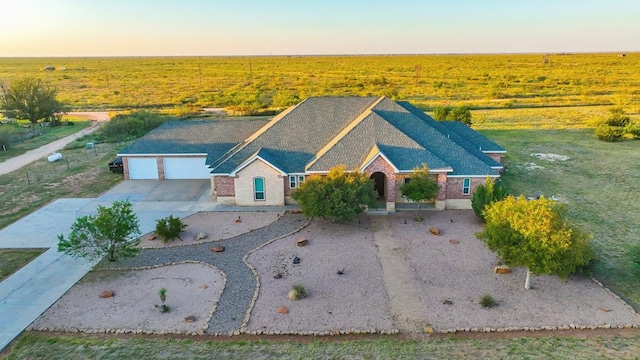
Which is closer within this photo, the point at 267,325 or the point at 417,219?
the point at 267,325

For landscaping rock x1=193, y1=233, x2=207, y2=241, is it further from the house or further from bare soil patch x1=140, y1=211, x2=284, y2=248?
the house

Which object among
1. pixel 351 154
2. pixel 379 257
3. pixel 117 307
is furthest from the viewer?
pixel 351 154

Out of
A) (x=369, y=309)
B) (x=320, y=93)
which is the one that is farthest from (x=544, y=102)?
(x=369, y=309)

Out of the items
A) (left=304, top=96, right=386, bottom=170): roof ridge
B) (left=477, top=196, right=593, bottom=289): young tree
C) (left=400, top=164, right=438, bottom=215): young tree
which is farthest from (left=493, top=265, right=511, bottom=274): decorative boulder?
(left=304, top=96, right=386, bottom=170): roof ridge

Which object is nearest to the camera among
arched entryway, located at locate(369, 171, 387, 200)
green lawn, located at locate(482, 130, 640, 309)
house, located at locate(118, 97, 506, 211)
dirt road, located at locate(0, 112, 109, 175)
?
green lawn, located at locate(482, 130, 640, 309)

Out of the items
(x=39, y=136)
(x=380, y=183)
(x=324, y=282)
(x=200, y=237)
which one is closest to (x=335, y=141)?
(x=380, y=183)

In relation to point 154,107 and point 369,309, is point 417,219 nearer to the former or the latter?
point 369,309

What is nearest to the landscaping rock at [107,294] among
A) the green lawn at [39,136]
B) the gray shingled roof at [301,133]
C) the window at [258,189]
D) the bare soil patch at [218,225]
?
the bare soil patch at [218,225]
